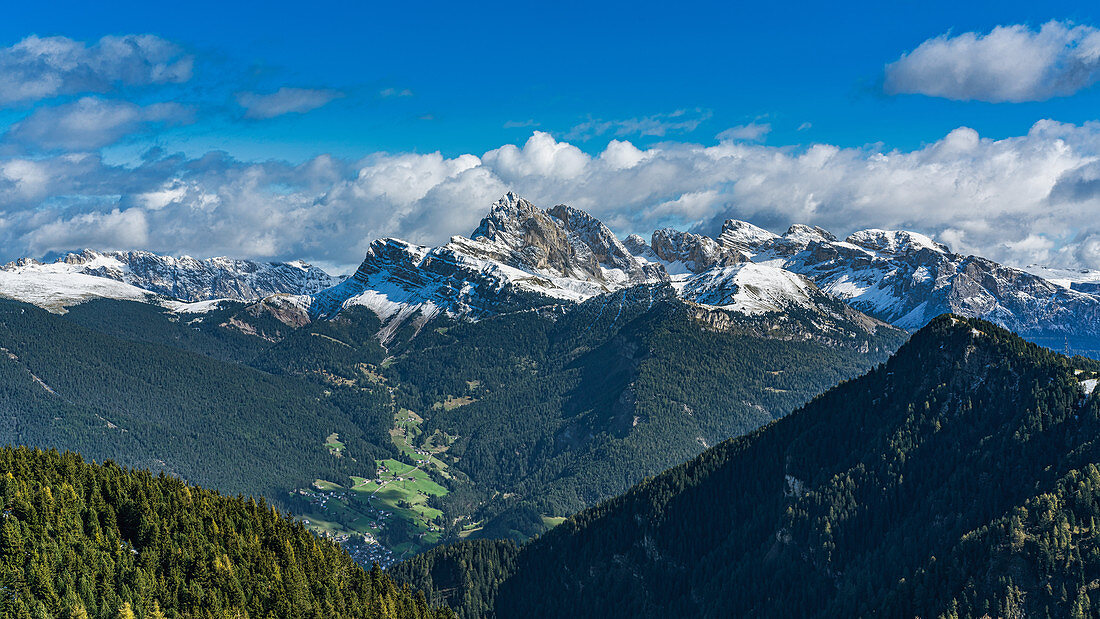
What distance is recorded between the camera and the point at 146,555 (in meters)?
129

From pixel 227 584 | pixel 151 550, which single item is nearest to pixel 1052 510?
pixel 227 584

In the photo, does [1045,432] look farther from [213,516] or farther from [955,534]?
[213,516]

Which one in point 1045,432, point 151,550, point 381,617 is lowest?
point 381,617

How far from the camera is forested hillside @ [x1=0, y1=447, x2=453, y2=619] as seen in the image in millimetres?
115625

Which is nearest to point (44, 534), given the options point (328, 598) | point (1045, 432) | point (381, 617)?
point (328, 598)

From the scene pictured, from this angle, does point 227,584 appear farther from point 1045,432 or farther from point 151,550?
point 1045,432

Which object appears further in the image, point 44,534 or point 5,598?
point 44,534

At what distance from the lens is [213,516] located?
15625 cm

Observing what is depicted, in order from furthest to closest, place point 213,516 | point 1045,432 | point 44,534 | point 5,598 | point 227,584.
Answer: point 1045,432
point 213,516
point 227,584
point 44,534
point 5,598

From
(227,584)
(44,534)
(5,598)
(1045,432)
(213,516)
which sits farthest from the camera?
(1045,432)

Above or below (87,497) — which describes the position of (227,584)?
below

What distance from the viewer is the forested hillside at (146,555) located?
115625 millimetres

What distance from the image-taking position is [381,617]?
160 m

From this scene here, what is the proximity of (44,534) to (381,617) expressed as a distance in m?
60.7
